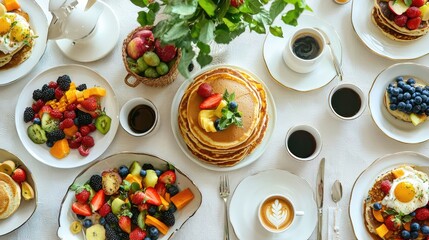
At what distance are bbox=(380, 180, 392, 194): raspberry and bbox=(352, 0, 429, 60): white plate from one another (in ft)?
1.67

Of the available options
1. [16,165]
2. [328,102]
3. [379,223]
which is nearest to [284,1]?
[328,102]

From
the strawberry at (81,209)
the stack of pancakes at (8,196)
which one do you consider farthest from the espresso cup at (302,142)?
the stack of pancakes at (8,196)

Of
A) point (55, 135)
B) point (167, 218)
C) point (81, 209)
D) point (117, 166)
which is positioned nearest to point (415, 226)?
point (167, 218)

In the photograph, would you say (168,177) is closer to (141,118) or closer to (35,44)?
(141,118)

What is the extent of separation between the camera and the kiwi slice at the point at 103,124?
75.8 inches

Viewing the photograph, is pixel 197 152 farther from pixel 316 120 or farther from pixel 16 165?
pixel 16 165

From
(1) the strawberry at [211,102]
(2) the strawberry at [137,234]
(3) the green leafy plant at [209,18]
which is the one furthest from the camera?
(2) the strawberry at [137,234]

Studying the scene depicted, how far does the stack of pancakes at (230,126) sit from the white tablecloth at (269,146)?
0.11 meters

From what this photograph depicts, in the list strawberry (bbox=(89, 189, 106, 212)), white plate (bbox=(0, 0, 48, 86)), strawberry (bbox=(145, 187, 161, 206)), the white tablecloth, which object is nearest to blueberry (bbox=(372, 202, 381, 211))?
the white tablecloth

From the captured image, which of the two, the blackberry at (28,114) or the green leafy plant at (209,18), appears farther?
the blackberry at (28,114)

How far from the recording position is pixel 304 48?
6.34 feet

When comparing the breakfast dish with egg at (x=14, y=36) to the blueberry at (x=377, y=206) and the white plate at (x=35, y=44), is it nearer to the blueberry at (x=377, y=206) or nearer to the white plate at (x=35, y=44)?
the white plate at (x=35, y=44)

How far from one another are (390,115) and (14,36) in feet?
5.08

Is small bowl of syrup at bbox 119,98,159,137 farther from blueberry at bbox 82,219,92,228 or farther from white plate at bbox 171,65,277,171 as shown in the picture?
blueberry at bbox 82,219,92,228
